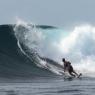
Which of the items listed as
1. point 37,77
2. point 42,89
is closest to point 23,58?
point 37,77

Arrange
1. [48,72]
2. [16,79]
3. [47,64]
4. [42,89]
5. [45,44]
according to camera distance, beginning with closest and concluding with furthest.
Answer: [42,89], [16,79], [48,72], [47,64], [45,44]

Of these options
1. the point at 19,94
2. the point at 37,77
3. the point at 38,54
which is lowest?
the point at 19,94

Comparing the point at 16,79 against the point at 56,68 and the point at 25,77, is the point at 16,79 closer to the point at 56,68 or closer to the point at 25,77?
the point at 25,77

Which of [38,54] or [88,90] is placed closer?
[88,90]

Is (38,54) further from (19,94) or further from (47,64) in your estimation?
(19,94)

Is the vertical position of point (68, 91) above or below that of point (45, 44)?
below

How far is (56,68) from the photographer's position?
43.6 meters

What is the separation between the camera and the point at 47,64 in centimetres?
4428

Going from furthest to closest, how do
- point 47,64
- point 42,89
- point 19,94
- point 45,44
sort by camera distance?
point 45,44, point 47,64, point 42,89, point 19,94

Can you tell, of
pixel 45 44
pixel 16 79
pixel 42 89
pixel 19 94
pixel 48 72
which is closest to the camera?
pixel 19 94

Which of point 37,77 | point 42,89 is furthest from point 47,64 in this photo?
point 42,89

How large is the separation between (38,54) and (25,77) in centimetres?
1038

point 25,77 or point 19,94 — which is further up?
point 25,77

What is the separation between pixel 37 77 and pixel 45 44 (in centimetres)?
1534
